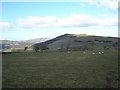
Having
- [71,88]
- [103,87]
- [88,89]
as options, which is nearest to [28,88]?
[71,88]

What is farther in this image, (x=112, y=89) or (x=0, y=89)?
(x=0, y=89)

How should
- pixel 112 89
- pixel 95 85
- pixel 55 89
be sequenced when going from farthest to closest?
pixel 95 85
pixel 55 89
pixel 112 89

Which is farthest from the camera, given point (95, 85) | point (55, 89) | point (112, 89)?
point (95, 85)

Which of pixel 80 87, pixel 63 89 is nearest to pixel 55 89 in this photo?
pixel 63 89

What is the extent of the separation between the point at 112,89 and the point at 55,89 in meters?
7.97

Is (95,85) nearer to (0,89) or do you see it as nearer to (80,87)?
(80,87)

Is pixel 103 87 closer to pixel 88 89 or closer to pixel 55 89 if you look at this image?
pixel 88 89

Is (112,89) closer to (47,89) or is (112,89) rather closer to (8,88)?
(47,89)

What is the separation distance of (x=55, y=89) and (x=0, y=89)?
26.3 ft

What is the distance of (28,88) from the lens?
33844 millimetres

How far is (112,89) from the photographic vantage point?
30547 mm

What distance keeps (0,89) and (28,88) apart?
13.2 feet

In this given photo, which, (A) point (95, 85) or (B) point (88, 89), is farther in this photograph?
(A) point (95, 85)

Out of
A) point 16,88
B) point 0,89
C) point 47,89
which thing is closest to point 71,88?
point 47,89
